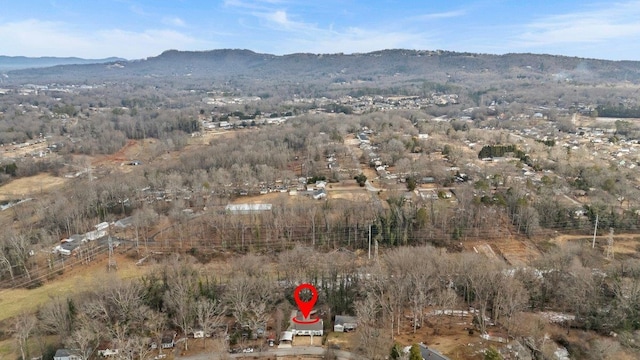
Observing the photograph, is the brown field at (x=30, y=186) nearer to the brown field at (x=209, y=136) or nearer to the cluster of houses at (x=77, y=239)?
the cluster of houses at (x=77, y=239)

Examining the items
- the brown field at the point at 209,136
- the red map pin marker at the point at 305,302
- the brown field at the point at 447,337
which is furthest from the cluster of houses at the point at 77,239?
the brown field at the point at 209,136

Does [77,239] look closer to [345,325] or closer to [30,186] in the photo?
[30,186]

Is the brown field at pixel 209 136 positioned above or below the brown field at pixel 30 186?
above

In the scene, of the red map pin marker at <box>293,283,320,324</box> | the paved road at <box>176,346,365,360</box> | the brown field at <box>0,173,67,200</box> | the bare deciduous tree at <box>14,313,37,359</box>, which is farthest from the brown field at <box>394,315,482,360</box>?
the brown field at <box>0,173,67,200</box>

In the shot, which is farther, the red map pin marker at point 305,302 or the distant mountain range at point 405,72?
the distant mountain range at point 405,72

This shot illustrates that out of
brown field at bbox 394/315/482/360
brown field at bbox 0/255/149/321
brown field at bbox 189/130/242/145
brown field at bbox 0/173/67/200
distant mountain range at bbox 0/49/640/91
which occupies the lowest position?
brown field at bbox 0/255/149/321

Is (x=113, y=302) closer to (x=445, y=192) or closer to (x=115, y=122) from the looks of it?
(x=445, y=192)

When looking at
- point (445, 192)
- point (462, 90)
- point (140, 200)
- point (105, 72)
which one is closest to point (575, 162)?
point (445, 192)

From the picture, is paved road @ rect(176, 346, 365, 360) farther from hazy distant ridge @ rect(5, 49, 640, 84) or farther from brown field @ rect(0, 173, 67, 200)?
hazy distant ridge @ rect(5, 49, 640, 84)
